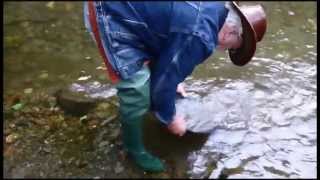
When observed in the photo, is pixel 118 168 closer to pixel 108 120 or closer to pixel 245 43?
pixel 108 120

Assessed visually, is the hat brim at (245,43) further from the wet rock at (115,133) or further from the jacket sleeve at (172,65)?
the wet rock at (115,133)

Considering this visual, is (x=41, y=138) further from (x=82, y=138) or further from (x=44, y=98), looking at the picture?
(x=44, y=98)

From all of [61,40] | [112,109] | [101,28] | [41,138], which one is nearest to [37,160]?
[41,138]

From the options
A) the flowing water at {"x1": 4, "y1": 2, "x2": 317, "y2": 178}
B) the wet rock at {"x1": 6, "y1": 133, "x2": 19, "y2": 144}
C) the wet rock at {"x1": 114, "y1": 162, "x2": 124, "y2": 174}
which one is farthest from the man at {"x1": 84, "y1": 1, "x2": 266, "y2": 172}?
the wet rock at {"x1": 6, "y1": 133, "x2": 19, "y2": 144}

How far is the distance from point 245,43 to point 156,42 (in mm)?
447

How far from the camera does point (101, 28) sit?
2533 millimetres

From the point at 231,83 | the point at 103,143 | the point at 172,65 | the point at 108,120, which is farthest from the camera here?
the point at 231,83

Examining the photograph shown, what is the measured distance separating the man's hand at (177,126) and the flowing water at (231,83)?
16 centimetres

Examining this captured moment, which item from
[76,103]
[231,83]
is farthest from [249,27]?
[76,103]

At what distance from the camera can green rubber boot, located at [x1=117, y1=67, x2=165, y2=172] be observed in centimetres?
255

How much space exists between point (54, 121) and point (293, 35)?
6.67 ft

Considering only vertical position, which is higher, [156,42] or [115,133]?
[156,42]

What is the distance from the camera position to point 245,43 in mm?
2695

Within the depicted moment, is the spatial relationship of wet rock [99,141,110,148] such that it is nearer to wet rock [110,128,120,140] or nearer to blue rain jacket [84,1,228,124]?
wet rock [110,128,120,140]
